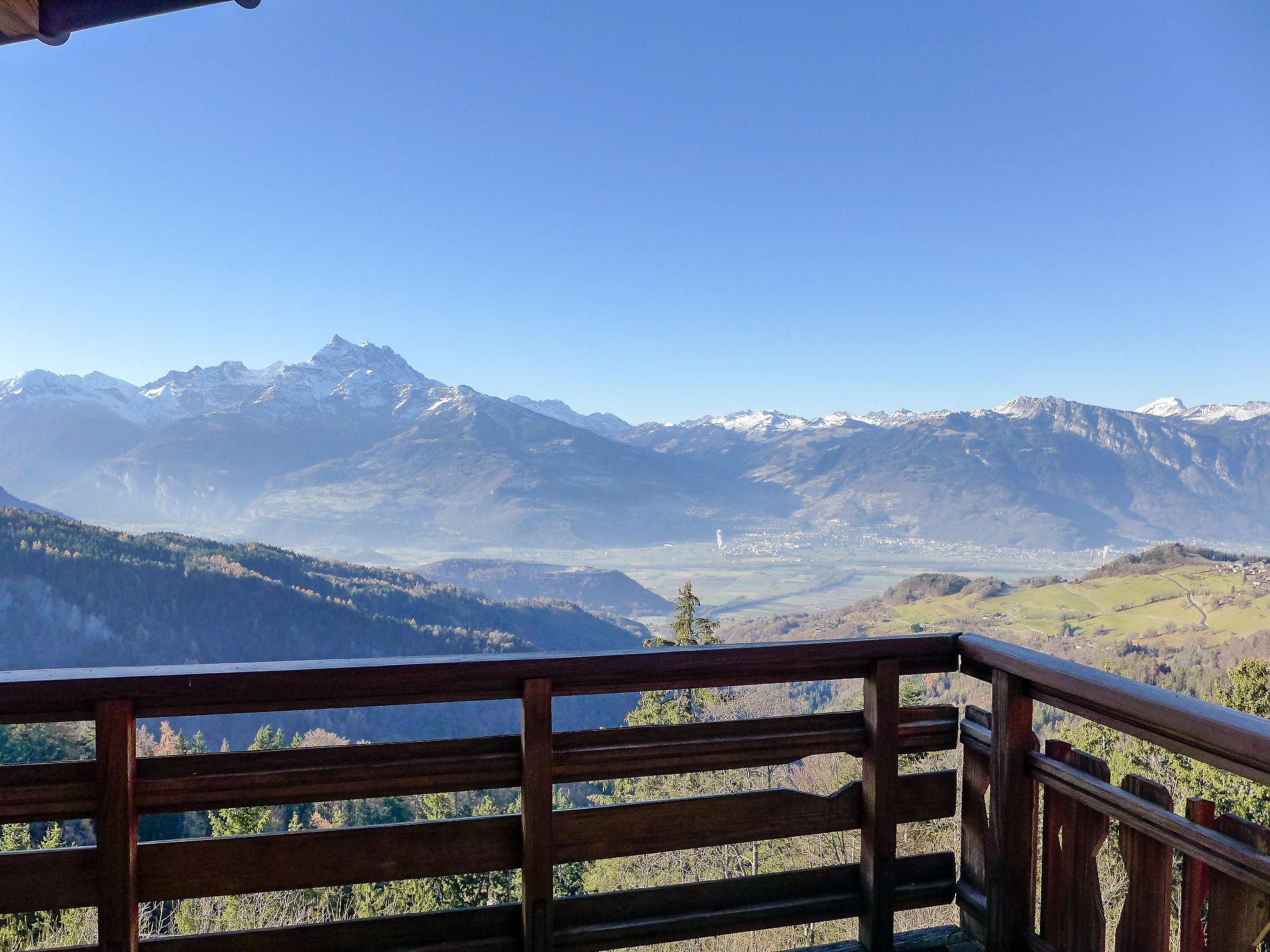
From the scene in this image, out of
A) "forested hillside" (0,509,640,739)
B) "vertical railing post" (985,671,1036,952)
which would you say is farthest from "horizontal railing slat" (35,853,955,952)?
"forested hillside" (0,509,640,739)

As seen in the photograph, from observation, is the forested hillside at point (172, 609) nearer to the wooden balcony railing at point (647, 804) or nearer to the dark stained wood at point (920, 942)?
the dark stained wood at point (920, 942)

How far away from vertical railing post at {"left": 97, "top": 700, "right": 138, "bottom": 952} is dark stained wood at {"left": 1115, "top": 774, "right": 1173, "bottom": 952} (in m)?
1.69

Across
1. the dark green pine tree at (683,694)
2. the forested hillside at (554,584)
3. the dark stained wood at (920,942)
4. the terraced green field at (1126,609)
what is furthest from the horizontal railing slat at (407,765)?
the forested hillside at (554,584)

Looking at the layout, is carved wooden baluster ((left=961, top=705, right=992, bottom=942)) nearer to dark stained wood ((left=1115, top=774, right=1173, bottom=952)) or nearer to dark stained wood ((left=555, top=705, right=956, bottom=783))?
dark stained wood ((left=555, top=705, right=956, bottom=783))

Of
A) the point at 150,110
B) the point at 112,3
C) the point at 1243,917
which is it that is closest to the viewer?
the point at 1243,917

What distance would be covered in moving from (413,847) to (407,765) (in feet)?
0.58

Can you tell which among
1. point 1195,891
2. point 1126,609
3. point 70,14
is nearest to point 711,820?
point 1195,891

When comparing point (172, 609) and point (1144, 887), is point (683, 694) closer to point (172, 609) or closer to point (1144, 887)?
point (1144, 887)

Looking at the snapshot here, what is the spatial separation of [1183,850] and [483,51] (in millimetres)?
20510

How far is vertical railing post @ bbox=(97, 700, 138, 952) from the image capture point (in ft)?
4.14

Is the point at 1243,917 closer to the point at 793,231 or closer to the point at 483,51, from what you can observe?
the point at 483,51

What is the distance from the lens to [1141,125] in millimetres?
31109

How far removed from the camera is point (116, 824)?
1271mm

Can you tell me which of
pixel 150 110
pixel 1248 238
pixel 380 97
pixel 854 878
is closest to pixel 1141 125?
pixel 1248 238
